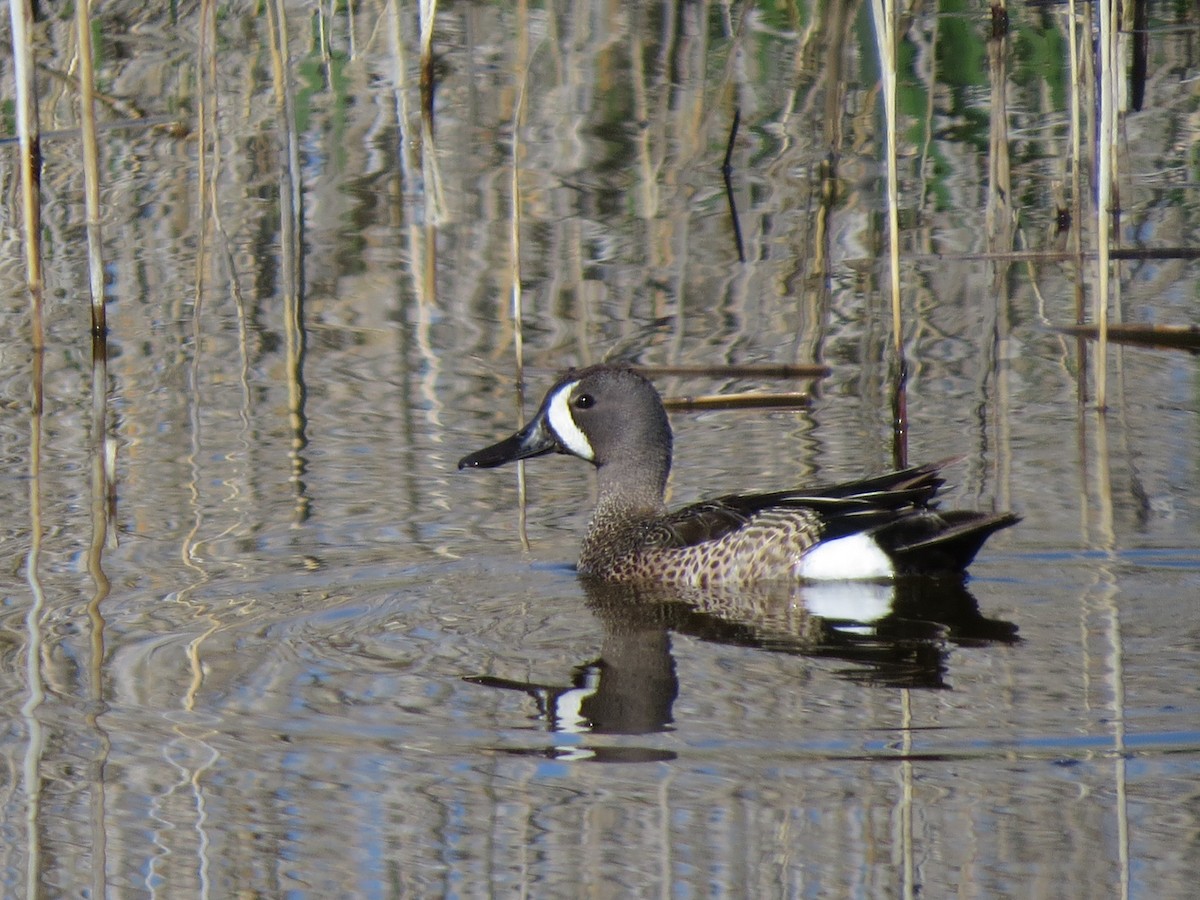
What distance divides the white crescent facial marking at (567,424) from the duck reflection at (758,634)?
703 mm

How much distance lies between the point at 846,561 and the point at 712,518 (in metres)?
0.42

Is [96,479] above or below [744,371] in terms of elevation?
below

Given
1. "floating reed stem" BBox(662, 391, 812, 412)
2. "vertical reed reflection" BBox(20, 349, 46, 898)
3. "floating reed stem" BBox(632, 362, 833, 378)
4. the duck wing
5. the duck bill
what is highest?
"floating reed stem" BBox(632, 362, 833, 378)

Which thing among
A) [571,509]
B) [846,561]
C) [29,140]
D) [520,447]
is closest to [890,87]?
[846,561]

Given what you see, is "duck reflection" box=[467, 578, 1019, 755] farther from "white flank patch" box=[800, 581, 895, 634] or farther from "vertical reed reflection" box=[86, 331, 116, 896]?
"vertical reed reflection" box=[86, 331, 116, 896]

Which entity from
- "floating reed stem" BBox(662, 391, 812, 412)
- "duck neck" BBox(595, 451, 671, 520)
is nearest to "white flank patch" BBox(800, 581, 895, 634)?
"duck neck" BBox(595, 451, 671, 520)

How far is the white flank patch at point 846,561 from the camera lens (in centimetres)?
587

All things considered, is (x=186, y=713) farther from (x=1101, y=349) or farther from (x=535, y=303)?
(x=535, y=303)

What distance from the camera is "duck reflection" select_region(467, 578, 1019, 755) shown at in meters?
4.83

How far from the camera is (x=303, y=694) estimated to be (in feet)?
15.9

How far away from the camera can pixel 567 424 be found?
21.6 feet

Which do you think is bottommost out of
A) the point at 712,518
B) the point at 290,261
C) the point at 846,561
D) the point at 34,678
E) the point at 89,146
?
the point at 34,678

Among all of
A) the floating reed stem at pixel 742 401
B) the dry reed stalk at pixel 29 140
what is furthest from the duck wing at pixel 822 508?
the dry reed stalk at pixel 29 140

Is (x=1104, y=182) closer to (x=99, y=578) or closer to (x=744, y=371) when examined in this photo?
(x=744, y=371)
